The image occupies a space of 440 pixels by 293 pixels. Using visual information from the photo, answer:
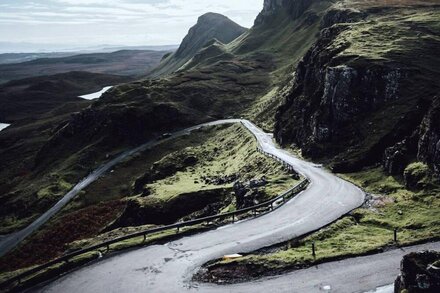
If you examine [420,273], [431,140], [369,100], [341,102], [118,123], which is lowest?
[118,123]

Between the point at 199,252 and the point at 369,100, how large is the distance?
52170mm

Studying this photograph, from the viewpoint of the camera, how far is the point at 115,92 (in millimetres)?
178250

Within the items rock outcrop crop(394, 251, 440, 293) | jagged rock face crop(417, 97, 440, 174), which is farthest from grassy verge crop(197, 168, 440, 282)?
rock outcrop crop(394, 251, 440, 293)

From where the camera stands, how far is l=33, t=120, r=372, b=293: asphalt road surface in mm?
30922

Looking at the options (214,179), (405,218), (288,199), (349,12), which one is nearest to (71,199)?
(214,179)

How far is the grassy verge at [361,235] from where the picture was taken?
31734 millimetres

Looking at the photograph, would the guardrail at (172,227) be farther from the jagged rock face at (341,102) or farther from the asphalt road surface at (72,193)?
the asphalt road surface at (72,193)

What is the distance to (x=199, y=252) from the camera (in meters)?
36.3

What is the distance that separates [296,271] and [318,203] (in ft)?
63.2

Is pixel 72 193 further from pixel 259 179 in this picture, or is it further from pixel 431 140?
pixel 431 140

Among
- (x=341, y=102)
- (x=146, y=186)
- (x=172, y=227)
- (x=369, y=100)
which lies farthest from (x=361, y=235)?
(x=146, y=186)

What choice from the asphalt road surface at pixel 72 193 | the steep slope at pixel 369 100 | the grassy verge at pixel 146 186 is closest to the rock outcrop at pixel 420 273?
the grassy verge at pixel 146 186

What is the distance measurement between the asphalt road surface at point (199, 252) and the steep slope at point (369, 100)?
1331 centimetres

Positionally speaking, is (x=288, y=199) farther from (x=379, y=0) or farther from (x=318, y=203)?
(x=379, y=0)
